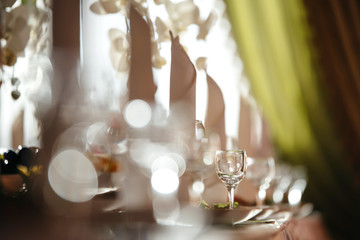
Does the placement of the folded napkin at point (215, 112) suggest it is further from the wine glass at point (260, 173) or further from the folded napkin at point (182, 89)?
the wine glass at point (260, 173)

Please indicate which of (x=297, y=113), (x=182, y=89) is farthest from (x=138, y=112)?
(x=297, y=113)

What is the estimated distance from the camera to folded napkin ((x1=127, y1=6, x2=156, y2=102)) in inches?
43.0

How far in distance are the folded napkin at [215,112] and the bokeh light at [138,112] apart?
197 millimetres

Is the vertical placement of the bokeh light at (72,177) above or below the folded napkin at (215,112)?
below

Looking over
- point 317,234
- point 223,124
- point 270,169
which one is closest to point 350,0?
point 270,169

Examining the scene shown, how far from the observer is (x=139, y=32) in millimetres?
1100

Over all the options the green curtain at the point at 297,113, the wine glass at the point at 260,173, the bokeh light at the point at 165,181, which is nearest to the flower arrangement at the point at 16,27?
the bokeh light at the point at 165,181

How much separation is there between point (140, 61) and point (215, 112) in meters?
0.45

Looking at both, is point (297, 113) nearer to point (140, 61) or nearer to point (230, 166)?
point (230, 166)

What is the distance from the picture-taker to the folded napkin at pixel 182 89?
122cm

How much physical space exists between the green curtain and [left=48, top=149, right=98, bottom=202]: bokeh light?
7.07 ft

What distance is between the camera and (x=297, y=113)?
295 cm

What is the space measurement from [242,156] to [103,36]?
498 millimetres

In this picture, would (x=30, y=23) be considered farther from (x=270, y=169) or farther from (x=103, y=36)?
(x=270, y=169)
